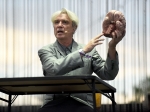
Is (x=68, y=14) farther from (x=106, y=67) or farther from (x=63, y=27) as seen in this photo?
(x=106, y=67)

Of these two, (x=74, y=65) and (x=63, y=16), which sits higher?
(x=63, y=16)

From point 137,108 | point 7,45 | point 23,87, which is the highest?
point 7,45

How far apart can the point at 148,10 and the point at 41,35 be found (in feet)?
3.56

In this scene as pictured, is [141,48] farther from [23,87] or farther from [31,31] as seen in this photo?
[23,87]

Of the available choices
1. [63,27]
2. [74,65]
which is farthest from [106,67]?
[63,27]

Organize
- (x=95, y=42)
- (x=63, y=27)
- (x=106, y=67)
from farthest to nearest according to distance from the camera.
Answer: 1. (x=63, y=27)
2. (x=106, y=67)
3. (x=95, y=42)

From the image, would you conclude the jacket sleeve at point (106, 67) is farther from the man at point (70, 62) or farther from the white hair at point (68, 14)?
the white hair at point (68, 14)

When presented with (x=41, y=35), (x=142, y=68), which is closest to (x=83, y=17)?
(x=41, y=35)

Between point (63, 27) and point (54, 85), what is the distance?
1.41 feet

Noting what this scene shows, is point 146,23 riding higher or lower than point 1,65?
higher

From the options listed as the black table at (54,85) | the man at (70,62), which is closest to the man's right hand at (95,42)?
the man at (70,62)

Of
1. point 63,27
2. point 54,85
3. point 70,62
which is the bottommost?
point 54,85

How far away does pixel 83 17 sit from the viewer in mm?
4617

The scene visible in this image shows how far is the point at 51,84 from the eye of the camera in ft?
7.18
